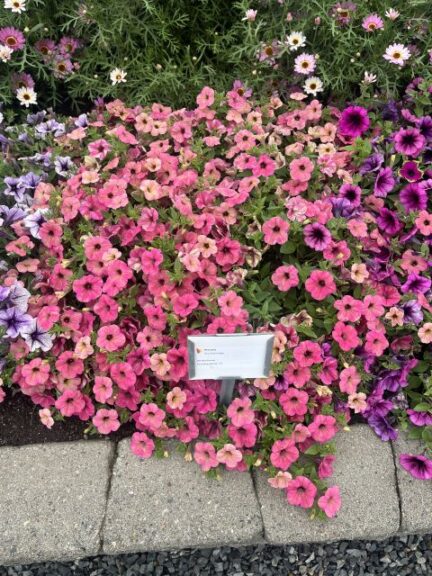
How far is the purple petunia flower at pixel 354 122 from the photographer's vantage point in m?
2.46

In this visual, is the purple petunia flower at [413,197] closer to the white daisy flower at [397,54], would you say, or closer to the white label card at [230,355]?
the white daisy flower at [397,54]

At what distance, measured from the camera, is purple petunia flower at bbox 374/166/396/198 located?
7.33 feet

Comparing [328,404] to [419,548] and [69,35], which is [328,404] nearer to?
[419,548]

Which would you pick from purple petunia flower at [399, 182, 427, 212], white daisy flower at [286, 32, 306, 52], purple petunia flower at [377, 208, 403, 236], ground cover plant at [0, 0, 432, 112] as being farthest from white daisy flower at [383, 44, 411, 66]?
purple petunia flower at [377, 208, 403, 236]

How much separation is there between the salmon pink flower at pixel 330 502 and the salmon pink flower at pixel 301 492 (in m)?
0.03

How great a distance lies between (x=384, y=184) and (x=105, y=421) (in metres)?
1.40

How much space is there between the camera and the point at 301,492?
1.77m

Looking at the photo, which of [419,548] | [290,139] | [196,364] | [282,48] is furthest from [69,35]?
[419,548]

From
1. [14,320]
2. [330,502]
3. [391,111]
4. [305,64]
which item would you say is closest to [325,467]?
[330,502]

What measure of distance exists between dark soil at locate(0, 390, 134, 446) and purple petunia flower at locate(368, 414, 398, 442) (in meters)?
0.88

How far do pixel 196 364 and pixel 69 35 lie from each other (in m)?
2.07

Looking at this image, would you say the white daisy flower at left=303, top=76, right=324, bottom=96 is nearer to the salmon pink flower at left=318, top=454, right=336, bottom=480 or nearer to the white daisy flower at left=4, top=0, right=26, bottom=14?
the white daisy flower at left=4, top=0, right=26, bottom=14

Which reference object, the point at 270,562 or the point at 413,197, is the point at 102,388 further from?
the point at 413,197

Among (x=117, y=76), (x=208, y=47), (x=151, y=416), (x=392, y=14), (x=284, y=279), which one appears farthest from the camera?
(x=208, y=47)
